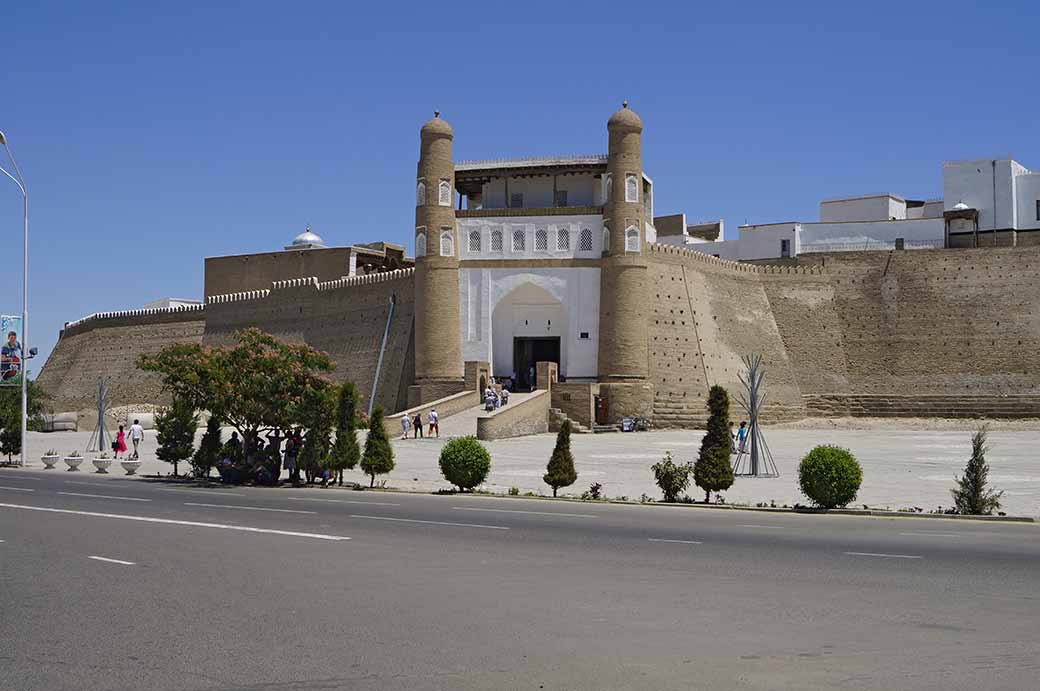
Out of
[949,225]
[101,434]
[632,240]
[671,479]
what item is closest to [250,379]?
[671,479]

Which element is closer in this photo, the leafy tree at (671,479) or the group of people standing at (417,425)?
the leafy tree at (671,479)

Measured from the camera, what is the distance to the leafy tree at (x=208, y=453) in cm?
2144

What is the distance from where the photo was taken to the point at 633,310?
37.2 m

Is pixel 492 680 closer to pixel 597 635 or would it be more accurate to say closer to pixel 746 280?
pixel 597 635

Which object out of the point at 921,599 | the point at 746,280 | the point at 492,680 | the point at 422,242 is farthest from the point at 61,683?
the point at 746,280

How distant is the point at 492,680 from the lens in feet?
17.4

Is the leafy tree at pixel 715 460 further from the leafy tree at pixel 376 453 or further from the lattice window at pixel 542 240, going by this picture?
the lattice window at pixel 542 240

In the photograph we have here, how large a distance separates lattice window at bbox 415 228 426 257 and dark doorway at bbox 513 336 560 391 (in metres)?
4.74

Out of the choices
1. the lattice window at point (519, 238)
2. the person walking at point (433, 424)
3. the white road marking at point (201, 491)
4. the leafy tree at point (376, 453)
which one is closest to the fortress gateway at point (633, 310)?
the lattice window at point (519, 238)

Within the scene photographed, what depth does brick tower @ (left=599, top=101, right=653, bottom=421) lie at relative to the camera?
1458 inches

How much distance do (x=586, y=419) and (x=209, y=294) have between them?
85.8 ft

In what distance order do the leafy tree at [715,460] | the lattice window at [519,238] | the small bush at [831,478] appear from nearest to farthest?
the small bush at [831,478] < the leafy tree at [715,460] < the lattice window at [519,238]

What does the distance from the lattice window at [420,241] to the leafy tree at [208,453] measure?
17.4m

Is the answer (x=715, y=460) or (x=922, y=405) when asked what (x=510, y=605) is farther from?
(x=922, y=405)
